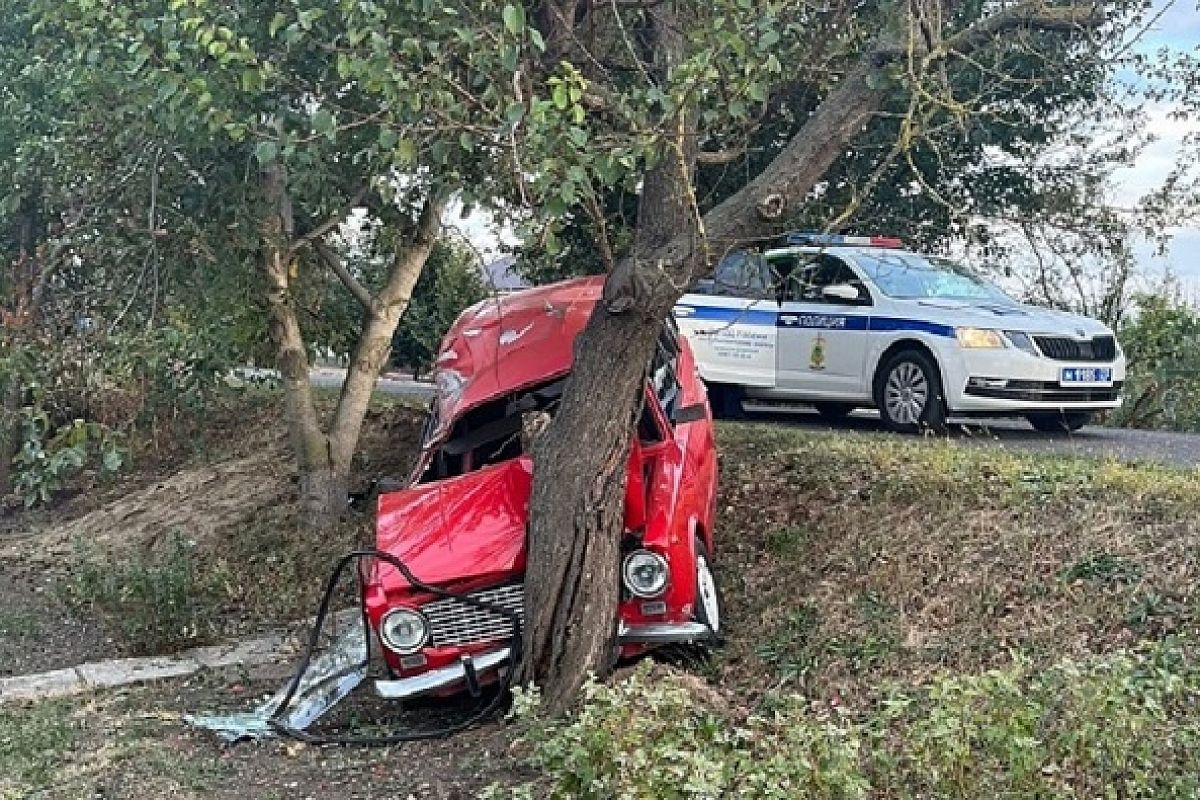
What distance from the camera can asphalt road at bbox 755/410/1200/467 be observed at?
32.4 feet

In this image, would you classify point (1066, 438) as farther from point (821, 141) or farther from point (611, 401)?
point (611, 401)

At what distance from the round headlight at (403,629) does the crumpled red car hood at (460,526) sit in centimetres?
15

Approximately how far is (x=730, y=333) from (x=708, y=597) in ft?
17.2

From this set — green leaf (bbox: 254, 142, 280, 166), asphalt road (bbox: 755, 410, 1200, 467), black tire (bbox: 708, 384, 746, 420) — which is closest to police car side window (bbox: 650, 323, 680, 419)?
green leaf (bbox: 254, 142, 280, 166)

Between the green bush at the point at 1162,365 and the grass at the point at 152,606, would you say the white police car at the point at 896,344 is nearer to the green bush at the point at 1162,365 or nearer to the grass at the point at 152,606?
the green bush at the point at 1162,365

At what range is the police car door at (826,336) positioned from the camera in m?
11.0

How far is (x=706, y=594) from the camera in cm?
683

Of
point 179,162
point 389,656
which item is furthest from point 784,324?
point 389,656

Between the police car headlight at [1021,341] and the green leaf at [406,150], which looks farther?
the police car headlight at [1021,341]

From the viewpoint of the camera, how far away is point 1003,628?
6.40 meters

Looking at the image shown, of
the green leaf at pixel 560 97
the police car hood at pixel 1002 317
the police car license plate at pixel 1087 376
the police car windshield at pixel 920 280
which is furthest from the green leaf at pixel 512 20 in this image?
the police car license plate at pixel 1087 376

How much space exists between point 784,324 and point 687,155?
18.1 ft

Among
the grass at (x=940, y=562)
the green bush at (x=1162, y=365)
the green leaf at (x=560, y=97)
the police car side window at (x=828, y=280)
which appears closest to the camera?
the green leaf at (x=560, y=97)

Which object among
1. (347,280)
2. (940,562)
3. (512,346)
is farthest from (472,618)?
(347,280)
